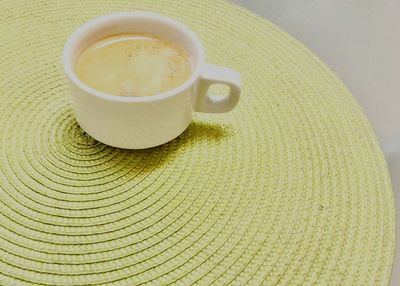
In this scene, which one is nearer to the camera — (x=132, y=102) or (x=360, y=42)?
(x=132, y=102)

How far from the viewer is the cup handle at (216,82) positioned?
0.42 metres

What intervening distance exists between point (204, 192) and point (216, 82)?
0.31 feet

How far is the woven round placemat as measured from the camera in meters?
0.36

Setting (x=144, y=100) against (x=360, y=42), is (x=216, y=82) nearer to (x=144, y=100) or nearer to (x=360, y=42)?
(x=144, y=100)

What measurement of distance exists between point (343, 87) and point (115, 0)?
0.29 metres

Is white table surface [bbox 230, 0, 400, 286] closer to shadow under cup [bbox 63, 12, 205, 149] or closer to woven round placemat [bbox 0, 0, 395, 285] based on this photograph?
woven round placemat [bbox 0, 0, 395, 285]

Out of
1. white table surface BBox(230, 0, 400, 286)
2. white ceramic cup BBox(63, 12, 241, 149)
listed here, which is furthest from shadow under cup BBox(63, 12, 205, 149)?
white table surface BBox(230, 0, 400, 286)

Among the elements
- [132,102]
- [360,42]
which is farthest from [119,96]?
[360,42]

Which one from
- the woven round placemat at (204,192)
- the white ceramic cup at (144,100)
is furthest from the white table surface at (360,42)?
the white ceramic cup at (144,100)

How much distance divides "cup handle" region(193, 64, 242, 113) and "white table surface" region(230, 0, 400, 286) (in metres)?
0.25

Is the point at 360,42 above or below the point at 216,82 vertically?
above

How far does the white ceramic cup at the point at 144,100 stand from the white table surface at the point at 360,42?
278 millimetres

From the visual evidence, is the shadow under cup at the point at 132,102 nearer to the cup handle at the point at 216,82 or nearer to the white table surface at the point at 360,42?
the cup handle at the point at 216,82

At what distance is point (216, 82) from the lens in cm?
43
